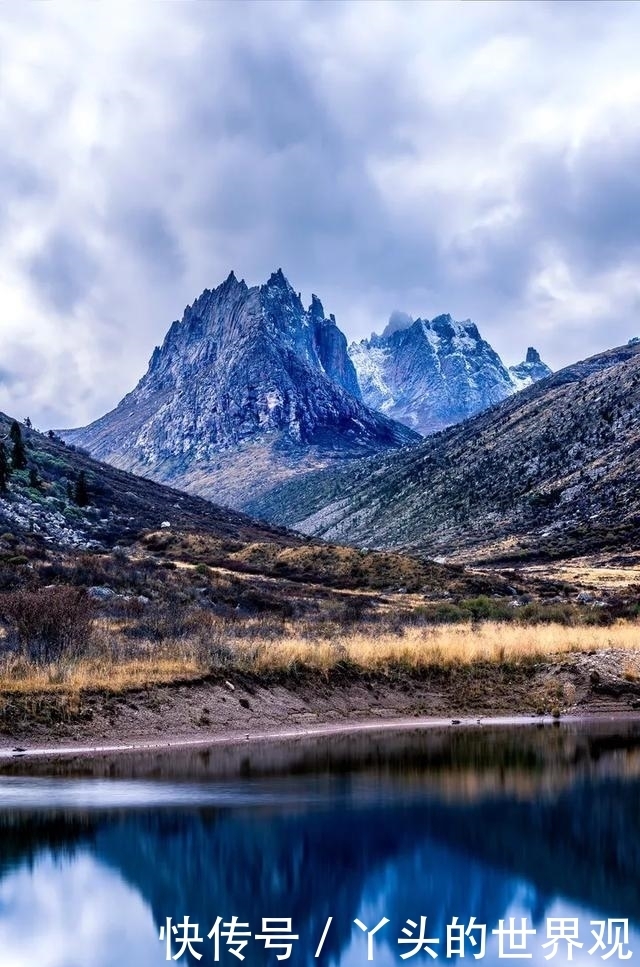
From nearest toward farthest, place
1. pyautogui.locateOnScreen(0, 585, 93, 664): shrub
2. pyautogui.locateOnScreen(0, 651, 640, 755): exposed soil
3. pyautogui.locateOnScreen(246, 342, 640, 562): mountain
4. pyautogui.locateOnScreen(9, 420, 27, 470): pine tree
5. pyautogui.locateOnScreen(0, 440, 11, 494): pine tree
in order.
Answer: pyautogui.locateOnScreen(0, 651, 640, 755): exposed soil
pyautogui.locateOnScreen(0, 585, 93, 664): shrub
pyautogui.locateOnScreen(0, 440, 11, 494): pine tree
pyautogui.locateOnScreen(9, 420, 27, 470): pine tree
pyautogui.locateOnScreen(246, 342, 640, 562): mountain

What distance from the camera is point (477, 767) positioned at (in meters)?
28.7

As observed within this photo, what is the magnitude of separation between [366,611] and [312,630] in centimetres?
1418

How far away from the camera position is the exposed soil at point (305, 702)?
29641 mm

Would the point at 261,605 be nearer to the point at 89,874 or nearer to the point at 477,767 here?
the point at 477,767

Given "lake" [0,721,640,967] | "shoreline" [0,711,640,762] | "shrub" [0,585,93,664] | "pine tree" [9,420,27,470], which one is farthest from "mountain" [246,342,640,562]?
"lake" [0,721,640,967]

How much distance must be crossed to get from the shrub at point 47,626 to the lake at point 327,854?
5465 mm

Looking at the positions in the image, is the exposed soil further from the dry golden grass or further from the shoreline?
the dry golden grass

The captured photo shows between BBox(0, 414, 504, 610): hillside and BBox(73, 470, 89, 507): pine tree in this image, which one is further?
BBox(73, 470, 89, 507): pine tree

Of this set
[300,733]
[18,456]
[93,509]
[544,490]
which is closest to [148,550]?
[93,509]

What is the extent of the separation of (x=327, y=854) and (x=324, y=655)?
17429 mm

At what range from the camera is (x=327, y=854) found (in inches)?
770

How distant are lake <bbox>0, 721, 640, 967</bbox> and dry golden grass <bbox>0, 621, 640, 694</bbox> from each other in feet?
11.8

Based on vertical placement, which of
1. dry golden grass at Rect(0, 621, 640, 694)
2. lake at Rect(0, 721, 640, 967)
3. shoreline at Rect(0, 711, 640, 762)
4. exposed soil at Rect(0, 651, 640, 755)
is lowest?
lake at Rect(0, 721, 640, 967)

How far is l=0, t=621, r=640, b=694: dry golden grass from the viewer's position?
→ 102ft
